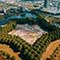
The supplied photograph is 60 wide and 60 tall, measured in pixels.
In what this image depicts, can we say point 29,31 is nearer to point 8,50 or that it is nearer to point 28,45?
point 28,45

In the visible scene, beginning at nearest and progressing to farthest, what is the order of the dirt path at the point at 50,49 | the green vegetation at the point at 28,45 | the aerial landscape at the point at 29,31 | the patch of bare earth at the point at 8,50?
the green vegetation at the point at 28,45, the patch of bare earth at the point at 8,50, the aerial landscape at the point at 29,31, the dirt path at the point at 50,49

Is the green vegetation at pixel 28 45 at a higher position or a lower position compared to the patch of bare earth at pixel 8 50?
higher

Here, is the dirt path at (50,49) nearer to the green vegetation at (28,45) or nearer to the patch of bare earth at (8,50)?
the green vegetation at (28,45)

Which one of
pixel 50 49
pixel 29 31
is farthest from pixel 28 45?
pixel 29 31

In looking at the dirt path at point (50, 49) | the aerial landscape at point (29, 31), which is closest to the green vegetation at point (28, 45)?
the aerial landscape at point (29, 31)

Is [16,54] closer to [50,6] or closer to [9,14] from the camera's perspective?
[9,14]

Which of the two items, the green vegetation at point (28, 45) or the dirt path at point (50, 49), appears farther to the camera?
the dirt path at point (50, 49)

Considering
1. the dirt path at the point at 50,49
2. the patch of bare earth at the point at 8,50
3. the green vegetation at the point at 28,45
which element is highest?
the green vegetation at the point at 28,45

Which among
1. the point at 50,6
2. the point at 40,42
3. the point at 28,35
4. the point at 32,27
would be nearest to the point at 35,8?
the point at 50,6

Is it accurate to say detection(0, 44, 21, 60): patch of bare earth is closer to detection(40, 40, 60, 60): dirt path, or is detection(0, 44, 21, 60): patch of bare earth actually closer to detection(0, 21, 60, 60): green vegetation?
detection(0, 21, 60, 60): green vegetation
